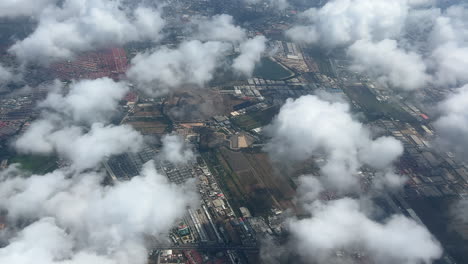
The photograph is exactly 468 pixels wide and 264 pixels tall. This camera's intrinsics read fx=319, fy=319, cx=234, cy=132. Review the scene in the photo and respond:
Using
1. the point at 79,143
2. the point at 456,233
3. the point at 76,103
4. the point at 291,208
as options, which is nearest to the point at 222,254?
the point at 291,208

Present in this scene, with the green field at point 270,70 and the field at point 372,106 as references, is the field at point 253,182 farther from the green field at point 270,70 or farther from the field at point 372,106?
the green field at point 270,70

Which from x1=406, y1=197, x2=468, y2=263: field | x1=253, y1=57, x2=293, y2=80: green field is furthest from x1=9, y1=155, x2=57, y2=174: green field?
x1=406, y1=197, x2=468, y2=263: field

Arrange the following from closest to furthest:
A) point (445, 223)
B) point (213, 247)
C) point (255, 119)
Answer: point (213, 247)
point (445, 223)
point (255, 119)

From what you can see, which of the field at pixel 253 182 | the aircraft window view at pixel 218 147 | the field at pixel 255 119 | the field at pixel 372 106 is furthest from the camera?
the field at pixel 372 106

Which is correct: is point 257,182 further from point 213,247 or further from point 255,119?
point 255,119

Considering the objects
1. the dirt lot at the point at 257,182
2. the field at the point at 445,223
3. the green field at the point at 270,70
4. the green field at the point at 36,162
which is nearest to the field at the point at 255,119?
the dirt lot at the point at 257,182

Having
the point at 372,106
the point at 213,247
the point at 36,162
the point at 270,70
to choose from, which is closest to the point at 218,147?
the point at 213,247
